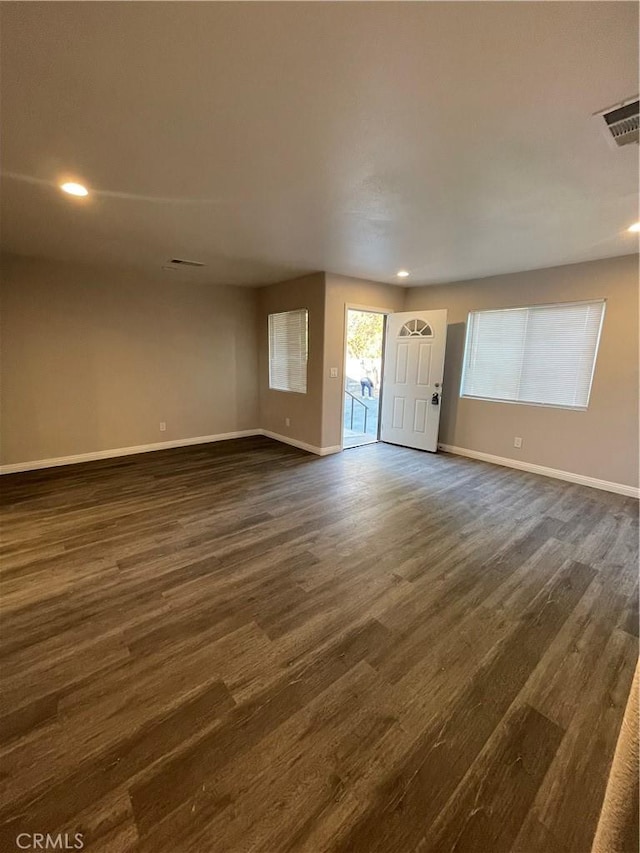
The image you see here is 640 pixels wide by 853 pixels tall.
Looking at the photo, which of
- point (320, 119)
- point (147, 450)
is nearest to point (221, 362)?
point (147, 450)

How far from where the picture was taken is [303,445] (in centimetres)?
532

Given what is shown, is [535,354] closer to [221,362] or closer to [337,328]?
[337,328]

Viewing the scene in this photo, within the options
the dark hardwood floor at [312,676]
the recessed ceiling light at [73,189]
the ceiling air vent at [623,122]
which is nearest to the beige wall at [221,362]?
the dark hardwood floor at [312,676]

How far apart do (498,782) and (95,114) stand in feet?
10.5

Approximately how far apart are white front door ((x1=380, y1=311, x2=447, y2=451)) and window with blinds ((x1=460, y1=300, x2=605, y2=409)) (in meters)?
0.44

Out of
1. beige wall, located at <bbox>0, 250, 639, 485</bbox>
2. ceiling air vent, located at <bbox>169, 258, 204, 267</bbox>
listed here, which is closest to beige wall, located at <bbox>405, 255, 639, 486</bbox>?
beige wall, located at <bbox>0, 250, 639, 485</bbox>

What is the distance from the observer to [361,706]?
58.4 inches

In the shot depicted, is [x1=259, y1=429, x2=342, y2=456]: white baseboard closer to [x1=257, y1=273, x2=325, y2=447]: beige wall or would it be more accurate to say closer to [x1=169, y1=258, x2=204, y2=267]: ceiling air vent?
[x1=257, y1=273, x2=325, y2=447]: beige wall

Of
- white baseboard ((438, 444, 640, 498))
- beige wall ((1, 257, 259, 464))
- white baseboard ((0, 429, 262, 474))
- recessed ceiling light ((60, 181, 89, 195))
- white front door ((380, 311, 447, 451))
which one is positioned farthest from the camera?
white front door ((380, 311, 447, 451))

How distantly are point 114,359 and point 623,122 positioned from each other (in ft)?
17.3

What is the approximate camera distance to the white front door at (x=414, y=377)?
16.3ft

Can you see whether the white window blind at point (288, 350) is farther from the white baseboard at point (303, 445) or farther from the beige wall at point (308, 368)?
the white baseboard at point (303, 445)

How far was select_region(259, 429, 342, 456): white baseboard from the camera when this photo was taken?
16.4 ft

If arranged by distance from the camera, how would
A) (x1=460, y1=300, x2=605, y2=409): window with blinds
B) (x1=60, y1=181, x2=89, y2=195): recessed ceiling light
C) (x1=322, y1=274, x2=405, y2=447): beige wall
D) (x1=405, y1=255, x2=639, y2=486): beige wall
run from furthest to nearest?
(x1=322, y1=274, x2=405, y2=447): beige wall
(x1=460, y1=300, x2=605, y2=409): window with blinds
(x1=405, y1=255, x2=639, y2=486): beige wall
(x1=60, y1=181, x2=89, y2=195): recessed ceiling light
